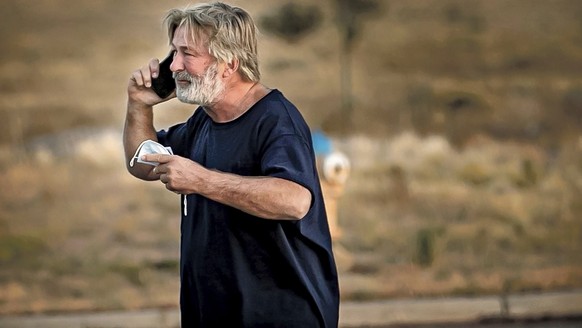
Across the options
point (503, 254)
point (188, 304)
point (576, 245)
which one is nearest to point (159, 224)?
point (503, 254)

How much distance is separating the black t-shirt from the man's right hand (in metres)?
0.34

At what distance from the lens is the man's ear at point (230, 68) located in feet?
12.2


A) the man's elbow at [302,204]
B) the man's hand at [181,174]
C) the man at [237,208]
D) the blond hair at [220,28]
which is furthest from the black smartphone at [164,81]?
the man's elbow at [302,204]

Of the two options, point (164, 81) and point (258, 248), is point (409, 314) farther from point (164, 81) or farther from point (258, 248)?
point (258, 248)

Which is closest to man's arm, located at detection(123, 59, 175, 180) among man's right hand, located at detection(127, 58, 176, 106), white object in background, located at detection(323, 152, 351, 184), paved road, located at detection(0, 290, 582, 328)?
man's right hand, located at detection(127, 58, 176, 106)

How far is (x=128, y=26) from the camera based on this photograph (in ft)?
33.3

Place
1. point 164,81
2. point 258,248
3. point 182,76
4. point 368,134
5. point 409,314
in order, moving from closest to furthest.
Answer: point 258,248
point 182,76
point 164,81
point 409,314
point 368,134

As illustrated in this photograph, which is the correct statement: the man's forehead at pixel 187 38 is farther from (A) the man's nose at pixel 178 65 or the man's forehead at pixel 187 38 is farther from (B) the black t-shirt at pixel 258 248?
(B) the black t-shirt at pixel 258 248

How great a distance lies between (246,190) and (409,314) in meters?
4.59

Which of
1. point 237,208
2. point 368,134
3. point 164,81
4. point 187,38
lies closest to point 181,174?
point 237,208

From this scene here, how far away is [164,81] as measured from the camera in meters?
3.99

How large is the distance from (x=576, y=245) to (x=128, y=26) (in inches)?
153

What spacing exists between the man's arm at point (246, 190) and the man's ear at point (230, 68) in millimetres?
343

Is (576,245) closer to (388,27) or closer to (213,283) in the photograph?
(388,27)
